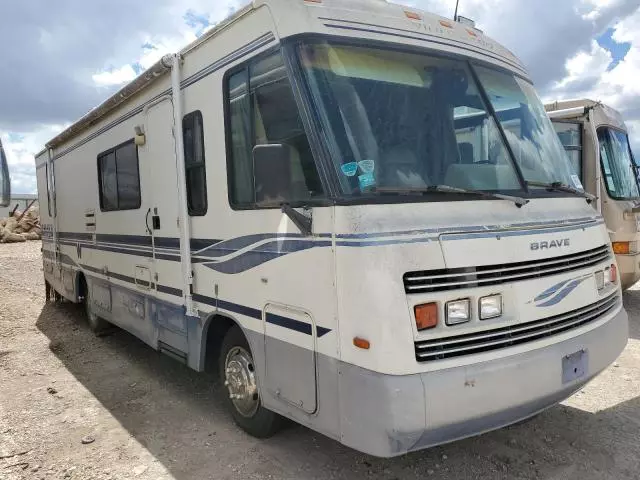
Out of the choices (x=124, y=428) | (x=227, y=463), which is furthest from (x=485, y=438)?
(x=124, y=428)

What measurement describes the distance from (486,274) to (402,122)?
1.01 m

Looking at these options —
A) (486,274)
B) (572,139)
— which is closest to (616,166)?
(572,139)

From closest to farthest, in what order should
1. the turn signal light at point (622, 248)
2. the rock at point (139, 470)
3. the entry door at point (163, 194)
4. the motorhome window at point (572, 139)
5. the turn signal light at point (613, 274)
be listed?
the rock at point (139, 470) < the turn signal light at point (613, 274) < the entry door at point (163, 194) < the turn signal light at point (622, 248) < the motorhome window at point (572, 139)

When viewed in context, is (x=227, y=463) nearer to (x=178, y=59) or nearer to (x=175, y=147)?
(x=175, y=147)

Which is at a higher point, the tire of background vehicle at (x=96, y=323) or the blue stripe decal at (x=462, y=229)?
the blue stripe decal at (x=462, y=229)

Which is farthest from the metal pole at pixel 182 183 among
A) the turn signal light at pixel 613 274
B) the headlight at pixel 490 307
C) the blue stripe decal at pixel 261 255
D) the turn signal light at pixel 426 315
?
the turn signal light at pixel 613 274

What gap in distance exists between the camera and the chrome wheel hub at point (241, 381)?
3.93 metres

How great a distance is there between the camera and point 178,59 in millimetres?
4488

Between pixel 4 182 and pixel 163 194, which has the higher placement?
pixel 4 182

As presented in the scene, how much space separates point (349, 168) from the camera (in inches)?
118

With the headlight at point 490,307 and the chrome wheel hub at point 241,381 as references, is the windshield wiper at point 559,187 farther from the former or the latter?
the chrome wheel hub at point 241,381

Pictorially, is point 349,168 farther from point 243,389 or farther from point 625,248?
point 625,248

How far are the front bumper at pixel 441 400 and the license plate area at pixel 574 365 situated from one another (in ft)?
0.16

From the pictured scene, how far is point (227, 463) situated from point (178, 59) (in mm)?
3091
